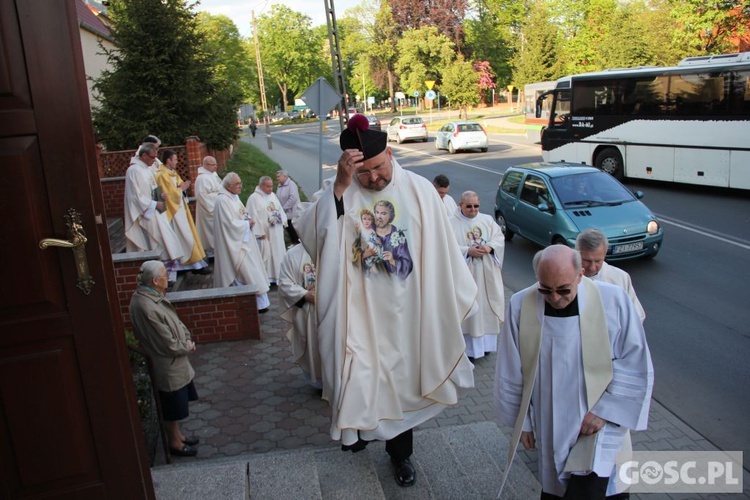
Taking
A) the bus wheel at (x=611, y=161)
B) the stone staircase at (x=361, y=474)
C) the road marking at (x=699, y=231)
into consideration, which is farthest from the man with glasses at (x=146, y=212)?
the bus wheel at (x=611, y=161)

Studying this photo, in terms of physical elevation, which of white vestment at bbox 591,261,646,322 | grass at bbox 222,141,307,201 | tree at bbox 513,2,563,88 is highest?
tree at bbox 513,2,563,88

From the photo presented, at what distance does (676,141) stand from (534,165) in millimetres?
7886

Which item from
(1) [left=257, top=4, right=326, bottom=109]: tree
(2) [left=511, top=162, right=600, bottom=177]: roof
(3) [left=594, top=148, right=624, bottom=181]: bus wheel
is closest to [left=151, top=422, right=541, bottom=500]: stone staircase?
(2) [left=511, top=162, right=600, bottom=177]: roof

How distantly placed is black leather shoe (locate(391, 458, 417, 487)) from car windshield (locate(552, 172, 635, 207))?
7.02 meters

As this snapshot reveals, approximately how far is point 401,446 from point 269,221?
5.92m

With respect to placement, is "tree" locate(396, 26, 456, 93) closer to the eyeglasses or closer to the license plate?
the license plate

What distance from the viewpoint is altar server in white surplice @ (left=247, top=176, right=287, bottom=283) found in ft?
30.8

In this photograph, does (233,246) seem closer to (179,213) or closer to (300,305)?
(179,213)

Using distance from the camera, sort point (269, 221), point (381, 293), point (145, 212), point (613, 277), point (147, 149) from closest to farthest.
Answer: point (381, 293) → point (613, 277) → point (147, 149) → point (145, 212) → point (269, 221)

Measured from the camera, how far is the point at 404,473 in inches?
166

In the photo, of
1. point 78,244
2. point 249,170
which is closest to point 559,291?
point 78,244

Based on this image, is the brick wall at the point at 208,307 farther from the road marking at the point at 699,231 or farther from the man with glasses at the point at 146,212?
the road marking at the point at 699,231

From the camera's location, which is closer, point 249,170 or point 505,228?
point 505,228

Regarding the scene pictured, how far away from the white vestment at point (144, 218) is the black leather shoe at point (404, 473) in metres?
5.73
